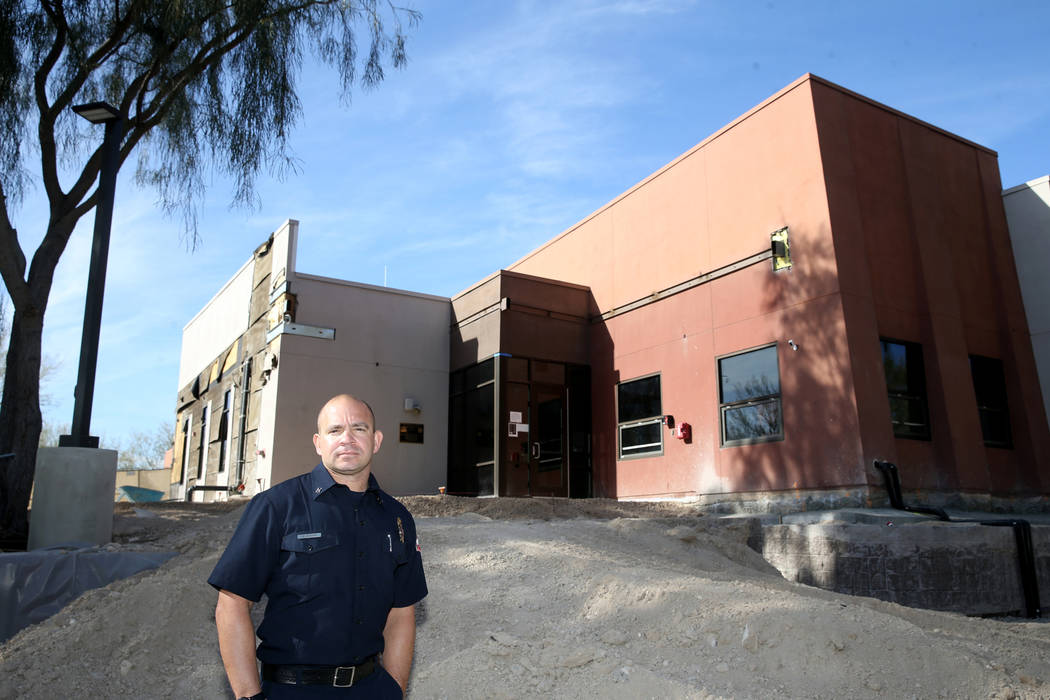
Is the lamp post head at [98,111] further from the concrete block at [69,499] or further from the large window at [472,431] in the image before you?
the large window at [472,431]

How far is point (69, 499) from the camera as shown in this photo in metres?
6.43

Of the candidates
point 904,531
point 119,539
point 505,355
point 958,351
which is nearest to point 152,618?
point 119,539

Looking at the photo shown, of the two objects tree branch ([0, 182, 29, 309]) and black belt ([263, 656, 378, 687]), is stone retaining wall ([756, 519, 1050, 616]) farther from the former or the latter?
tree branch ([0, 182, 29, 309])

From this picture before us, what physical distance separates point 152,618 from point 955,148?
38.5 ft

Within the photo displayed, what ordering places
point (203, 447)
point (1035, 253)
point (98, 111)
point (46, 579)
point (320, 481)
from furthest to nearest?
point (203, 447) < point (1035, 253) < point (98, 111) < point (46, 579) < point (320, 481)

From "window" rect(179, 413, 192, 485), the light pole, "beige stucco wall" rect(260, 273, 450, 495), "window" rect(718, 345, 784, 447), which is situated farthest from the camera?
"window" rect(179, 413, 192, 485)

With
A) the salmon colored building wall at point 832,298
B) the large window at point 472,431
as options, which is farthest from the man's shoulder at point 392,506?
the large window at point 472,431

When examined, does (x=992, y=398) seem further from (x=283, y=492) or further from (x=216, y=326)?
(x=216, y=326)

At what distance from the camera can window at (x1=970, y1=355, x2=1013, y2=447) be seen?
33.7ft

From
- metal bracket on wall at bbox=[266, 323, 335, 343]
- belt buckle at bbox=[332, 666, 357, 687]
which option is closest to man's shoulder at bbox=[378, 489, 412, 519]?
belt buckle at bbox=[332, 666, 357, 687]

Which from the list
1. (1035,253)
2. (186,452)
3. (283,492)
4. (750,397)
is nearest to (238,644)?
(283,492)

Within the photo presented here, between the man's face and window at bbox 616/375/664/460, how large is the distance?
371 inches

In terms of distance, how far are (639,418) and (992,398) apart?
15.8 ft

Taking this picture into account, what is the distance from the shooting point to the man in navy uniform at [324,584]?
6.82 feet
